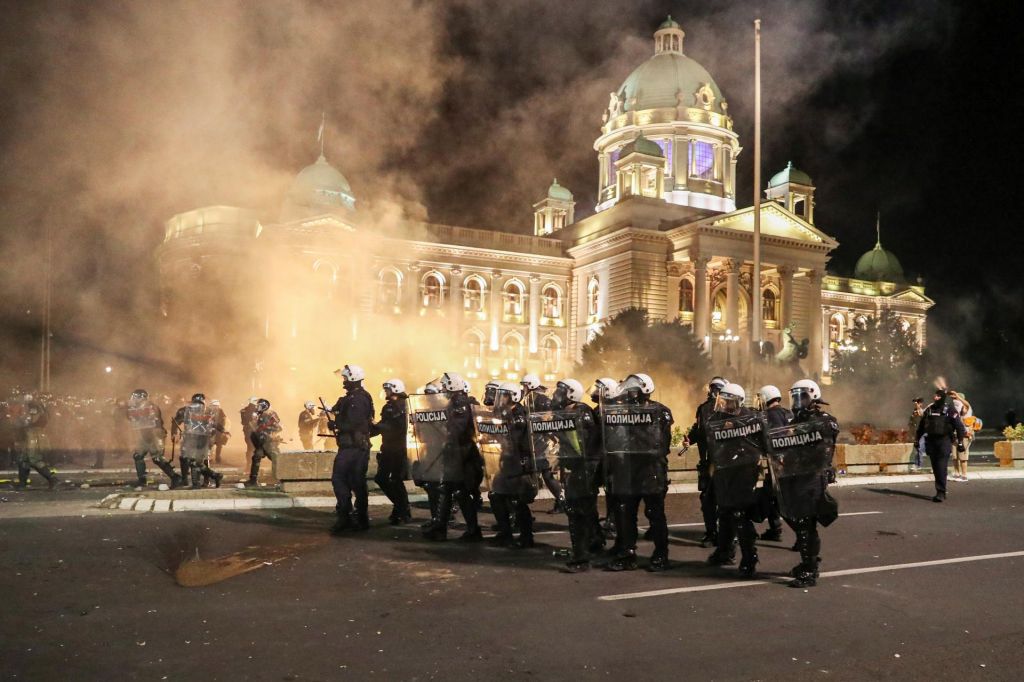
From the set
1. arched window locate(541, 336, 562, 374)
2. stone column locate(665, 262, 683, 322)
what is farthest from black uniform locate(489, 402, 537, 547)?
arched window locate(541, 336, 562, 374)

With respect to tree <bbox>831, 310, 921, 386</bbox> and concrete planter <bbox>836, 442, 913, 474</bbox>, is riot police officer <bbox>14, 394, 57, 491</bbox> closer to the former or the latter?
concrete planter <bbox>836, 442, 913, 474</bbox>

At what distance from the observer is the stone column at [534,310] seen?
55.3 m

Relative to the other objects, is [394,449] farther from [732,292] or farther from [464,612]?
[732,292]

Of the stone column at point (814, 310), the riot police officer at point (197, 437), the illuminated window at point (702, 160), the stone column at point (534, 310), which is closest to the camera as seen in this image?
the riot police officer at point (197, 437)

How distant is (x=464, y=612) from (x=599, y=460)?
226 cm

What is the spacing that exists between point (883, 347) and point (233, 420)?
111 ft

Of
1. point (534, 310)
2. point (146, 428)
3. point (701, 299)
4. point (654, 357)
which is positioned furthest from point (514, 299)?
point (146, 428)

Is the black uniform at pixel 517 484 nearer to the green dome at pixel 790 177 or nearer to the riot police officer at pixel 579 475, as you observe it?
the riot police officer at pixel 579 475

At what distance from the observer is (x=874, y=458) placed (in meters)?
18.5

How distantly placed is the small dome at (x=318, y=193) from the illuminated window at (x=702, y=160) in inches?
979

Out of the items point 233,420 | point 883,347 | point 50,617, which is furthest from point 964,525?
point 883,347

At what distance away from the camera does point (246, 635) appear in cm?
511

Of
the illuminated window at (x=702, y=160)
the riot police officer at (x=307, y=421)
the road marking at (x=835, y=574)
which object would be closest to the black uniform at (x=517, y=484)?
the road marking at (x=835, y=574)

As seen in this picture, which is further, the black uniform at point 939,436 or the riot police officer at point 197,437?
the riot police officer at point 197,437
